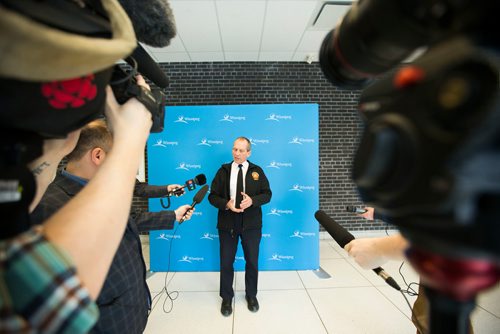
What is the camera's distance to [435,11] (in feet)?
0.83

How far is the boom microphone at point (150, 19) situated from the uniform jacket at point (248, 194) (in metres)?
1.98

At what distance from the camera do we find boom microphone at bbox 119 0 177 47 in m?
0.44

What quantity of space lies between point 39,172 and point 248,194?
6.92 feet

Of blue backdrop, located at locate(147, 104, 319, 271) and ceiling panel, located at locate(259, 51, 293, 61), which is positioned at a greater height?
ceiling panel, located at locate(259, 51, 293, 61)

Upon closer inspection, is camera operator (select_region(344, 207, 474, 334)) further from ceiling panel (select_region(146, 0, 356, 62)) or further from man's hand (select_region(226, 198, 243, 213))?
ceiling panel (select_region(146, 0, 356, 62))

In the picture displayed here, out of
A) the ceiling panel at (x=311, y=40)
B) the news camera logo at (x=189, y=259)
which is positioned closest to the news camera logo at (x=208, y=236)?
the news camera logo at (x=189, y=259)

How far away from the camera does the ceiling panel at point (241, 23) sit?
247 centimetres

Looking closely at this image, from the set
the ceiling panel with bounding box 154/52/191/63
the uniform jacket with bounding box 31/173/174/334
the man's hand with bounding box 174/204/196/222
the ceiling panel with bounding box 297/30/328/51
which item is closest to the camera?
the uniform jacket with bounding box 31/173/174/334

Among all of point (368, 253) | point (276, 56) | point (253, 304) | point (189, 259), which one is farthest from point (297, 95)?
point (368, 253)

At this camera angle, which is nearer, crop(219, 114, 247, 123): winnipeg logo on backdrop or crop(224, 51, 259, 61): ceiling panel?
crop(219, 114, 247, 123): winnipeg logo on backdrop

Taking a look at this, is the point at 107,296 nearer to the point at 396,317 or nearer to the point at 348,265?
the point at 396,317

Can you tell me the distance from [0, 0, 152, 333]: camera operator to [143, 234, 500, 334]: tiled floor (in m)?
2.16

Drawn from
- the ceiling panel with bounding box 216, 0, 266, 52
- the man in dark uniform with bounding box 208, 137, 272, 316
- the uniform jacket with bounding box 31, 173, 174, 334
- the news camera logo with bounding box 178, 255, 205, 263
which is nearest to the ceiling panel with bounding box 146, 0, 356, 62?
the ceiling panel with bounding box 216, 0, 266, 52

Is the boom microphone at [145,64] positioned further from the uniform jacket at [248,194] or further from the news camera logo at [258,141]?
the news camera logo at [258,141]
